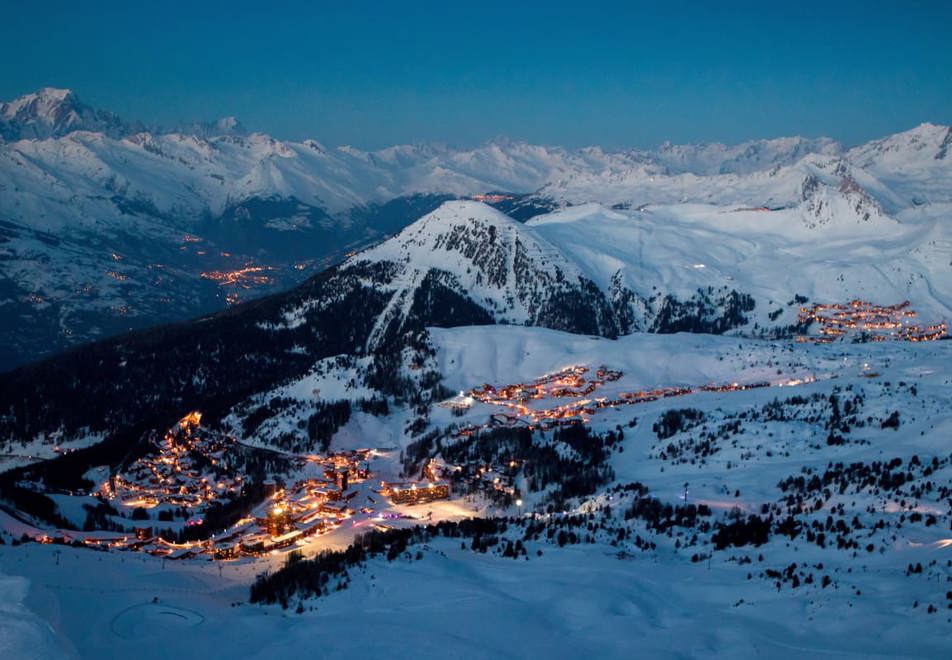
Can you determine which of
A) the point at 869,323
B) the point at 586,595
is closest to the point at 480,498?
the point at 586,595

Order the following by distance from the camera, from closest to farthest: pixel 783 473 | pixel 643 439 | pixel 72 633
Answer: pixel 72 633 < pixel 783 473 < pixel 643 439

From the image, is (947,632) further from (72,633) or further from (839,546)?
(72,633)

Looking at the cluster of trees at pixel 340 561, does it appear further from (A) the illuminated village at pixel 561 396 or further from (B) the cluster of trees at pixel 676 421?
(A) the illuminated village at pixel 561 396

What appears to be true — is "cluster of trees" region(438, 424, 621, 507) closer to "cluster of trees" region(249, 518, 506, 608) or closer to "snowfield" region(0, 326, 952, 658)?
"snowfield" region(0, 326, 952, 658)

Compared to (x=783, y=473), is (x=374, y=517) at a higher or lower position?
lower

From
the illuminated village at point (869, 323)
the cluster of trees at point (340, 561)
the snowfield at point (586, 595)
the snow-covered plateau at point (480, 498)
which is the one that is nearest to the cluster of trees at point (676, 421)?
the snow-covered plateau at point (480, 498)

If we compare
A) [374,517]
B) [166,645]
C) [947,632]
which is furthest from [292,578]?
[947,632]

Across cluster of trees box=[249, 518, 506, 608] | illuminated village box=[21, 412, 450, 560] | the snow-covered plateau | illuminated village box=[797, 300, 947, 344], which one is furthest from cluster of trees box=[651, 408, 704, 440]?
illuminated village box=[797, 300, 947, 344]

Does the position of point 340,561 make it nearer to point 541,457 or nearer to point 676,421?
point 541,457
